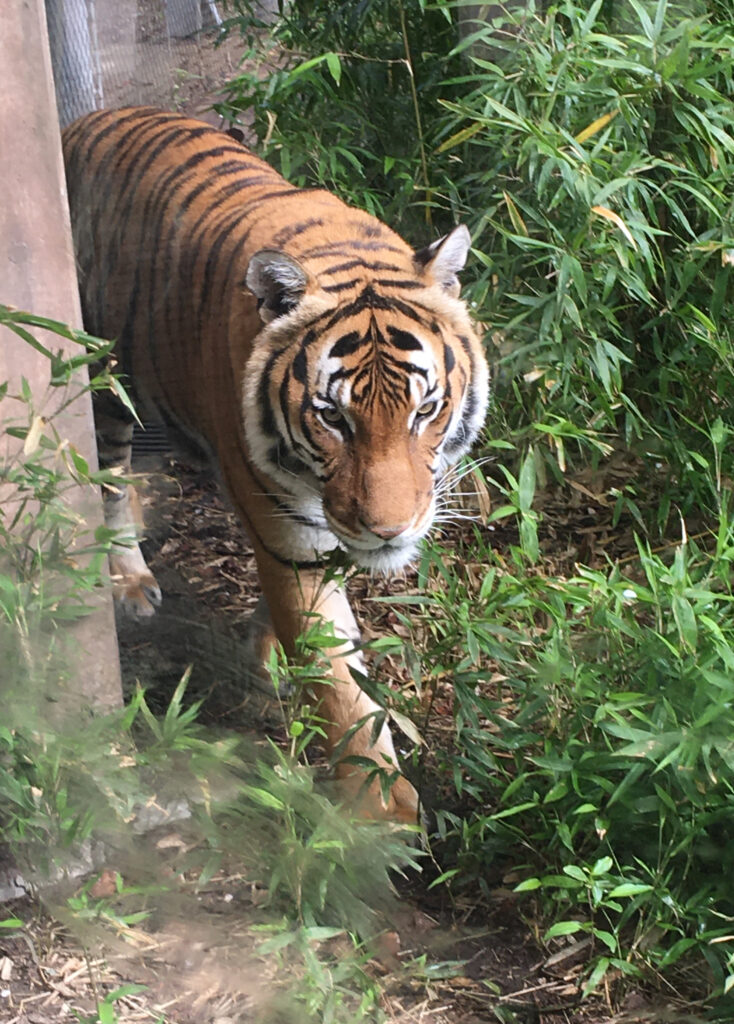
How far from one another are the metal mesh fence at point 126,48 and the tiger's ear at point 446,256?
0.55 metres

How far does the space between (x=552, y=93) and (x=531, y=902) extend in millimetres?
1549

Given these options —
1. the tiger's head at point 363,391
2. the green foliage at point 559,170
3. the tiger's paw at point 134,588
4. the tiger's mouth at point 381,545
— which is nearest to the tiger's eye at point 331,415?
the tiger's head at point 363,391

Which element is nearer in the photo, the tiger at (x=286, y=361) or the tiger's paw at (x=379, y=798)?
the tiger's paw at (x=379, y=798)

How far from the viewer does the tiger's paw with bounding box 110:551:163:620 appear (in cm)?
181

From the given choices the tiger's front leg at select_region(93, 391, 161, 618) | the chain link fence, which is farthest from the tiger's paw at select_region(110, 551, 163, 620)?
the chain link fence

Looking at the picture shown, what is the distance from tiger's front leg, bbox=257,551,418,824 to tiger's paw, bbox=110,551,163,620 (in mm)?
242

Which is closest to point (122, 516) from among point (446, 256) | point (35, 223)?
point (35, 223)

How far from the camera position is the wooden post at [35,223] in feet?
5.16

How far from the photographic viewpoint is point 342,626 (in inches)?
89.3

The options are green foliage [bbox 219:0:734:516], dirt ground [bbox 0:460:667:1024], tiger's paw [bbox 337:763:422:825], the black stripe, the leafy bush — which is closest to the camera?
dirt ground [bbox 0:460:667:1024]

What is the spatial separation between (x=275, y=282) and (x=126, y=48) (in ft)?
1.48

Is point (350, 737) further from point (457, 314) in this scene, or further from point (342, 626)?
point (457, 314)

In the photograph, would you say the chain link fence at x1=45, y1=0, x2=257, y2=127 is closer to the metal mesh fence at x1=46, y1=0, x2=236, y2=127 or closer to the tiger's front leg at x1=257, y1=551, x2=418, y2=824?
the metal mesh fence at x1=46, y1=0, x2=236, y2=127

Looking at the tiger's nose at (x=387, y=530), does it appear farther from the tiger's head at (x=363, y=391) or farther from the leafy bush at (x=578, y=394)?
the leafy bush at (x=578, y=394)
